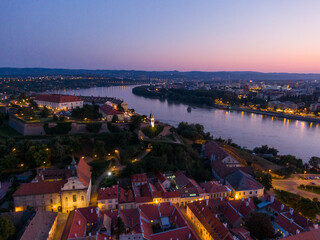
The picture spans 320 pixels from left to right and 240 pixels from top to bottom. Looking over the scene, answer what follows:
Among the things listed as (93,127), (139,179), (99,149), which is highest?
(93,127)

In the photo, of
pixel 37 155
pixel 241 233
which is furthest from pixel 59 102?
pixel 241 233

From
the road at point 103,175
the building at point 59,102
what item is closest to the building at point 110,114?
the road at point 103,175

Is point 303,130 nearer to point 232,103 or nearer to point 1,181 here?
point 232,103

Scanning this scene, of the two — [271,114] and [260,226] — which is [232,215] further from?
[271,114]

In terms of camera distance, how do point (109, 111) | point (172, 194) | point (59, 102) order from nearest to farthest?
point (172, 194)
point (109, 111)
point (59, 102)

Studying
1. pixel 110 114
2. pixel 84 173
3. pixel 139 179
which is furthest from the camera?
pixel 110 114

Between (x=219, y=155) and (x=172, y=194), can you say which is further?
(x=219, y=155)

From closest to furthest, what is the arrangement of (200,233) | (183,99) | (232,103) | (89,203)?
(200,233), (89,203), (232,103), (183,99)

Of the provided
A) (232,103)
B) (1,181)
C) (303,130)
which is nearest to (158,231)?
Result: (1,181)
